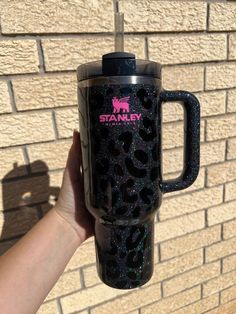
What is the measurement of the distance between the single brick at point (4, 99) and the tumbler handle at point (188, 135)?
0.43m

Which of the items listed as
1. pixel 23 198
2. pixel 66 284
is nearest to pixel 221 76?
pixel 23 198

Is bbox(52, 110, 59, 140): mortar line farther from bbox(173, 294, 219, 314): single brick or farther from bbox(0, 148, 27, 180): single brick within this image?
bbox(173, 294, 219, 314): single brick

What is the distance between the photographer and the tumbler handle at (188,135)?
667mm

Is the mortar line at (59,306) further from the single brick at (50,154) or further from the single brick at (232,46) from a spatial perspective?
→ the single brick at (232,46)

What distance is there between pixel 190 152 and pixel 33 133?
44 cm

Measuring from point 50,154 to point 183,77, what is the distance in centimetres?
48

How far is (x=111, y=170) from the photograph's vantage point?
0.63 meters

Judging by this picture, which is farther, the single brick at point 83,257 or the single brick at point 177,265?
the single brick at point 177,265

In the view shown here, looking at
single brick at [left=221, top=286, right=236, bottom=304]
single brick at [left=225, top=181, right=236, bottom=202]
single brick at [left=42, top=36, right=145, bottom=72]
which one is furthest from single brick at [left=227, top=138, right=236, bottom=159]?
single brick at [left=221, top=286, right=236, bottom=304]

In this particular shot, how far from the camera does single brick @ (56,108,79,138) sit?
933mm

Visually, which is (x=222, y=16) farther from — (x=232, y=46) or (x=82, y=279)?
(x=82, y=279)

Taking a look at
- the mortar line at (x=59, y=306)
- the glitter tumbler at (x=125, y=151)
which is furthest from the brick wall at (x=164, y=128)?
the glitter tumbler at (x=125, y=151)

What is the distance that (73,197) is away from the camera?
0.83m

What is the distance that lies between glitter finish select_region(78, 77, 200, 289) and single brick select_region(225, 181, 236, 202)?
0.59 m
